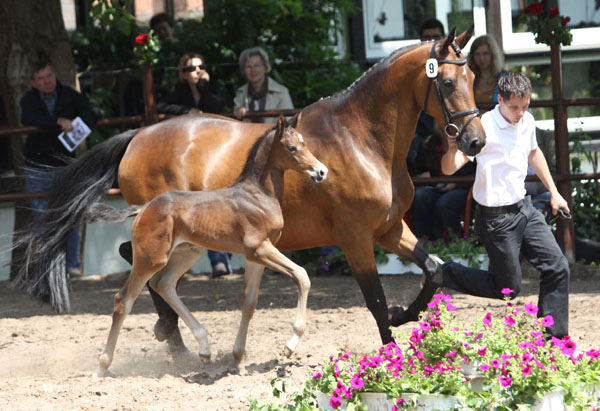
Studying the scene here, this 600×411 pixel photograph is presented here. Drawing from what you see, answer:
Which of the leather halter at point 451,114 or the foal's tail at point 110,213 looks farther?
the foal's tail at point 110,213

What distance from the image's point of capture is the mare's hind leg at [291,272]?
462cm

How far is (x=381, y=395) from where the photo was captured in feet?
11.3

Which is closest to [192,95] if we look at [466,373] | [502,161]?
[502,161]

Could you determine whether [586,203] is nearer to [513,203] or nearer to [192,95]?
[192,95]

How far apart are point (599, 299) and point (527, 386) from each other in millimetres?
3635

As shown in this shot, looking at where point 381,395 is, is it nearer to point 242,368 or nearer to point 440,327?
point 440,327

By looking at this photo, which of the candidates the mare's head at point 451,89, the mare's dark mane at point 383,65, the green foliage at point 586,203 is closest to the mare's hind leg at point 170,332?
the mare's dark mane at point 383,65

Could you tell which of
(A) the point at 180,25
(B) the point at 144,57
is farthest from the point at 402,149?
(A) the point at 180,25

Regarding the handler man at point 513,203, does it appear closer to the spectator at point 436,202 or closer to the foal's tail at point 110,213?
the foal's tail at point 110,213

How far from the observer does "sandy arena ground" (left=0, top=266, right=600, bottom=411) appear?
4.37 m

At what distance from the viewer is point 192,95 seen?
7.77 meters

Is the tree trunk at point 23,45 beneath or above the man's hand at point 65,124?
above

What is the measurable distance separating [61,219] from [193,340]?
1258mm

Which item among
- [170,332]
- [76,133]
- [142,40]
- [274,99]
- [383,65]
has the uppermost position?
[142,40]
